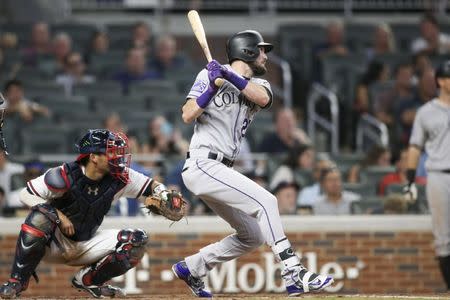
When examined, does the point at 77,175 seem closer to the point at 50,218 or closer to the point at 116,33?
the point at 50,218

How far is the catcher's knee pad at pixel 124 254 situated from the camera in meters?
8.57

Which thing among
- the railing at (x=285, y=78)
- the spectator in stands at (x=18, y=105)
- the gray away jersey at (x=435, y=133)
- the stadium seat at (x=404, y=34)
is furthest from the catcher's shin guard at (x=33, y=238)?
the stadium seat at (x=404, y=34)

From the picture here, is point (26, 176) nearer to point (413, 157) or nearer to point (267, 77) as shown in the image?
point (413, 157)

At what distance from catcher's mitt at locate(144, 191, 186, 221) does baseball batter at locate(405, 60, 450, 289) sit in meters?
2.70

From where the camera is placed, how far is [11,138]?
13.6 meters

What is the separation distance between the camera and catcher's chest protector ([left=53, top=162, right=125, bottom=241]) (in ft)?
27.5

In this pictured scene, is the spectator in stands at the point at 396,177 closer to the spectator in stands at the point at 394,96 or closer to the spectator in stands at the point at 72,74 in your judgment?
the spectator in stands at the point at 394,96

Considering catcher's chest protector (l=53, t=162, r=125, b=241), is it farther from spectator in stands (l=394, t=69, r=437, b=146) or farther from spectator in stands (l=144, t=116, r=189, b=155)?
spectator in stands (l=394, t=69, r=437, b=146)

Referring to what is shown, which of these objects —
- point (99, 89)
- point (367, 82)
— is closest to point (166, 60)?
point (99, 89)

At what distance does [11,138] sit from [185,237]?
9.91 feet

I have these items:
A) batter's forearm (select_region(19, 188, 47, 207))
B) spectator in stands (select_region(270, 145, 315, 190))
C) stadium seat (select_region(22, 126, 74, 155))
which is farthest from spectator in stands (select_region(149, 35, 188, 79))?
batter's forearm (select_region(19, 188, 47, 207))

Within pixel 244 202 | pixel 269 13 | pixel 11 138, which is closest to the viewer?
pixel 244 202

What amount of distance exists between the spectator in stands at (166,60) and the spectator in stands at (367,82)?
213cm

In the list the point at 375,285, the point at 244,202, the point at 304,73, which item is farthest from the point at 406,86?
the point at 244,202
